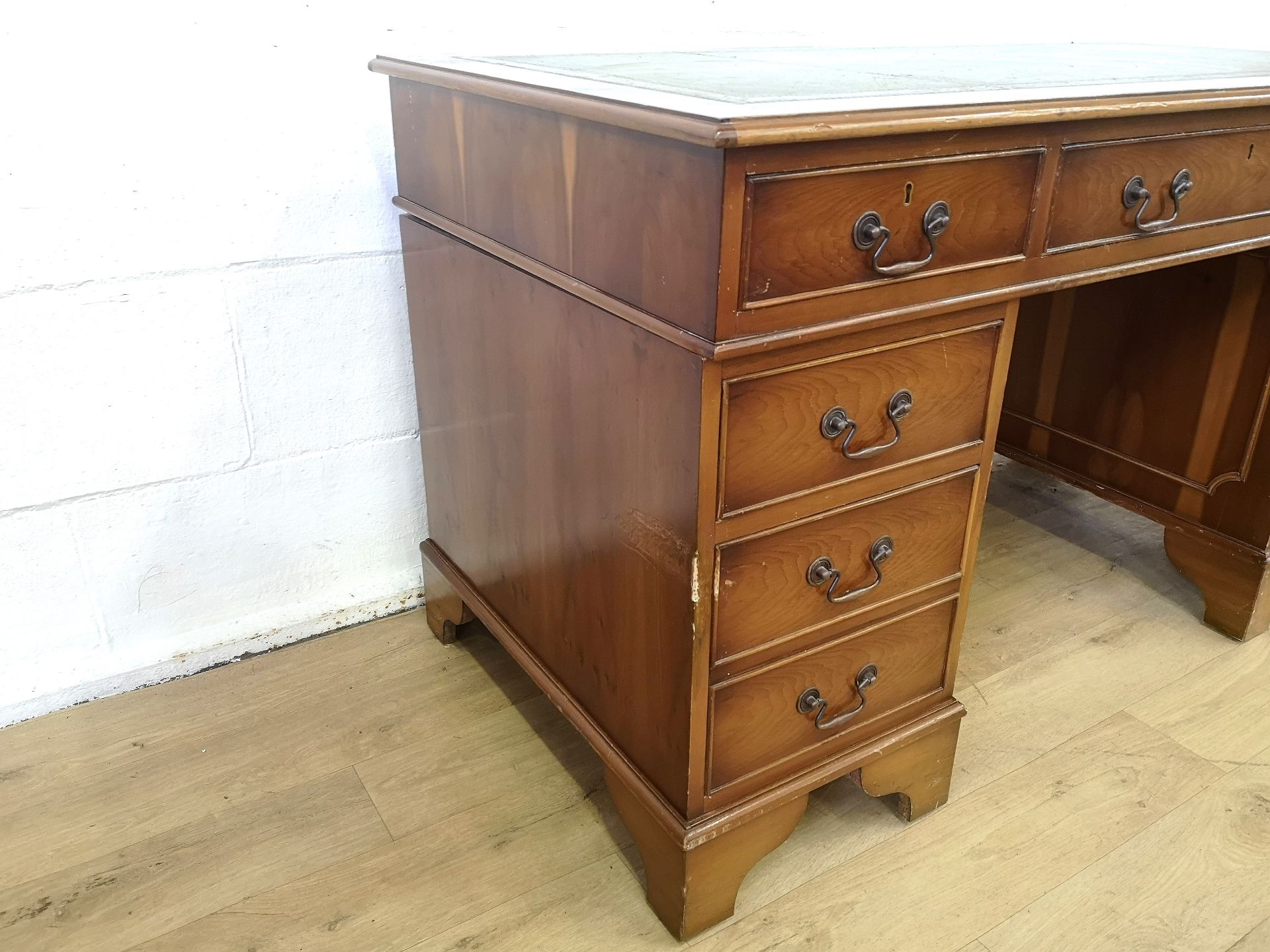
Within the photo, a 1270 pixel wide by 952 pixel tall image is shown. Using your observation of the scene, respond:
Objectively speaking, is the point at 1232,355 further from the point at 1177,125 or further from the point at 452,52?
the point at 452,52

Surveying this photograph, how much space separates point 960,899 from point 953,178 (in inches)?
31.6

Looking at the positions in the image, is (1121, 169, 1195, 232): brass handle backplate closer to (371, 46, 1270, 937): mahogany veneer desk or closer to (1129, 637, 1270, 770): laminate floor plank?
(371, 46, 1270, 937): mahogany veneer desk

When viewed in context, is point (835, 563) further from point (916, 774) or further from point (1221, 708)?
point (1221, 708)

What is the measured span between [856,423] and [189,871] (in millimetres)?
921

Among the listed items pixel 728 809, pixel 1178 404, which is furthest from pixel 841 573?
pixel 1178 404

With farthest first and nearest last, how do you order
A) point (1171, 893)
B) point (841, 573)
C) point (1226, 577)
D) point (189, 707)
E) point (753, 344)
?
point (1226, 577) < point (189, 707) < point (1171, 893) < point (841, 573) < point (753, 344)

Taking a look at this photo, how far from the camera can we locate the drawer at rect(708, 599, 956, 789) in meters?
1.05

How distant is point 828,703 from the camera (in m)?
1.12

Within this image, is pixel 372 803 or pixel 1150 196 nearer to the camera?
pixel 1150 196

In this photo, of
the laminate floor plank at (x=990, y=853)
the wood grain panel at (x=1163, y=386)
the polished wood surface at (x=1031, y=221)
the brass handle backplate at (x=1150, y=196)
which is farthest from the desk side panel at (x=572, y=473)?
the wood grain panel at (x=1163, y=386)

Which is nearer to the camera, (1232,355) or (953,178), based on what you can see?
(953,178)

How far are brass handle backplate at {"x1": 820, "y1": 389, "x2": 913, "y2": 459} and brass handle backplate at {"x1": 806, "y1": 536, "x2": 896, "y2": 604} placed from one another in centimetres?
11

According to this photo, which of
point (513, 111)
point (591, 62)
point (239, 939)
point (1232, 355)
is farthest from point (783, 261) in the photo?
point (1232, 355)

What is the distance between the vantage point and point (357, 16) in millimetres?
1354
